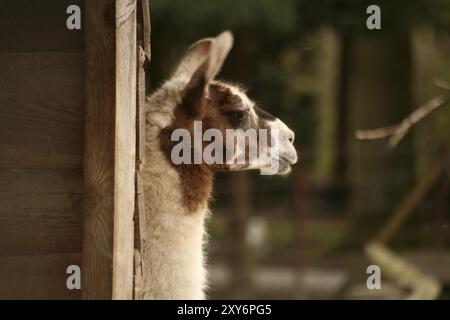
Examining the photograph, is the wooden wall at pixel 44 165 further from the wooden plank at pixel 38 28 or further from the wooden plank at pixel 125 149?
the wooden plank at pixel 125 149

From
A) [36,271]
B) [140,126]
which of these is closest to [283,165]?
[140,126]

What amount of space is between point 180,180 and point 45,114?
0.87m

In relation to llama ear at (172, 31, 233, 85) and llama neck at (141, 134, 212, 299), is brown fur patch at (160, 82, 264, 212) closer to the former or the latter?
llama neck at (141, 134, 212, 299)

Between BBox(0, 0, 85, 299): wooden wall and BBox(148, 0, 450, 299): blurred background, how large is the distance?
10.4 feet

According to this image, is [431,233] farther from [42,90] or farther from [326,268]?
[42,90]

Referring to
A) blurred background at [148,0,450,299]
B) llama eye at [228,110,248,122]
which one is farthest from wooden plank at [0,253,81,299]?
blurred background at [148,0,450,299]

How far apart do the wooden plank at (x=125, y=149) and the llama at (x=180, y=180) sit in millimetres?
492

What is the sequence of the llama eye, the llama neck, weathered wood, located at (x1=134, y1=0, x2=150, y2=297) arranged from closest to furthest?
1. weathered wood, located at (x1=134, y1=0, x2=150, y2=297)
2. the llama neck
3. the llama eye

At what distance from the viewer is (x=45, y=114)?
2.70m

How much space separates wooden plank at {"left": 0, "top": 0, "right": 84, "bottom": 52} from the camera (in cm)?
268

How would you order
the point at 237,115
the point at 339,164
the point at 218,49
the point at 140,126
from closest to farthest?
the point at 140,126 < the point at 218,49 < the point at 237,115 < the point at 339,164

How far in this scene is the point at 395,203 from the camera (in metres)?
11.5

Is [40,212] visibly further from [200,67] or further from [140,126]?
[200,67]

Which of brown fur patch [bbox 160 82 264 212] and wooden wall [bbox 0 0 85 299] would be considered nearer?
wooden wall [bbox 0 0 85 299]
